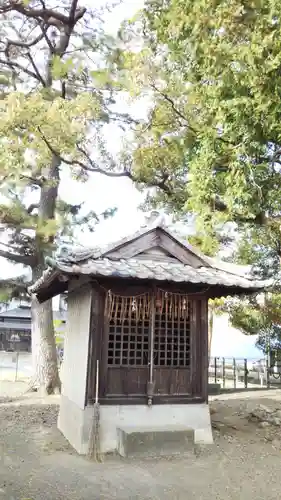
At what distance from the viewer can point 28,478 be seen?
20.4 feet

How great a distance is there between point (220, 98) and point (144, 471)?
6.03m

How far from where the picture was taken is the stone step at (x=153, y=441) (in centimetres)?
725

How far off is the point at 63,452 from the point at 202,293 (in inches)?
153

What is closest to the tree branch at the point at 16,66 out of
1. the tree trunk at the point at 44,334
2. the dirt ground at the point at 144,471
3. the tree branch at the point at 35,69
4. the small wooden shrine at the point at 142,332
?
the tree branch at the point at 35,69

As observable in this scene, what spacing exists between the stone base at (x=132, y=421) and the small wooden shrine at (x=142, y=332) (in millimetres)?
17

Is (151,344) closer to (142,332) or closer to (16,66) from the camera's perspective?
(142,332)

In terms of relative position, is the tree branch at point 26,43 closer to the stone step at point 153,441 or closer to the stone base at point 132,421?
the stone base at point 132,421

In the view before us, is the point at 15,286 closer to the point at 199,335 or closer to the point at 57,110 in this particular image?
the point at 57,110

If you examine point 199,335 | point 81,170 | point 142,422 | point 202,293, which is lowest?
point 142,422

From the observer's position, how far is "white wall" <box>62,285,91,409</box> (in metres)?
8.20

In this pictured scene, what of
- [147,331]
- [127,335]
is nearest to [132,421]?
[127,335]

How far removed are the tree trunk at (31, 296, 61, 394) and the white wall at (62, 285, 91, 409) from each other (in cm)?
518

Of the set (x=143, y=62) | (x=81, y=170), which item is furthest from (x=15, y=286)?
(x=143, y=62)

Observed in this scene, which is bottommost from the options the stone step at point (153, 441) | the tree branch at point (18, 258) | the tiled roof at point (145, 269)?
the stone step at point (153, 441)
